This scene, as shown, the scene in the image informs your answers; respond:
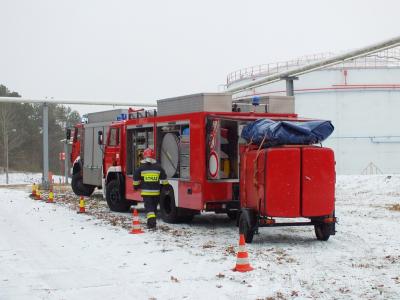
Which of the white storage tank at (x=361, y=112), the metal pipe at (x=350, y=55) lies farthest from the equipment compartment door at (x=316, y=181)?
the white storage tank at (x=361, y=112)

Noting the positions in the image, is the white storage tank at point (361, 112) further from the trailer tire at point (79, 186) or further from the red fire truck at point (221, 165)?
the red fire truck at point (221, 165)

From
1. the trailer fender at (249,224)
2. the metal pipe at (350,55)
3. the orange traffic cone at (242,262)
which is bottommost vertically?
the orange traffic cone at (242,262)

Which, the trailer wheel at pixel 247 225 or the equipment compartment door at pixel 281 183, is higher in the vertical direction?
the equipment compartment door at pixel 281 183

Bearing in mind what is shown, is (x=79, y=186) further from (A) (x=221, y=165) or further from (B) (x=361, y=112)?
(B) (x=361, y=112)

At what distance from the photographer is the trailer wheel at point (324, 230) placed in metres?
11.1

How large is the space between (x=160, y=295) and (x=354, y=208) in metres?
12.3

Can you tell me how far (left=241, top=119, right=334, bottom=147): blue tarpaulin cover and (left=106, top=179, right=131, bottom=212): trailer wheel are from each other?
6773 mm

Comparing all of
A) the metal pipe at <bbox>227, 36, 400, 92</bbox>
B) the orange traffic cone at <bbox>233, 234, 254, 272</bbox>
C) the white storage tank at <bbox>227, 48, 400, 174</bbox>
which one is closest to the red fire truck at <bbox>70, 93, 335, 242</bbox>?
the orange traffic cone at <bbox>233, 234, 254, 272</bbox>

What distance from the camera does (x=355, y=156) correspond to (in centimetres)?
3662

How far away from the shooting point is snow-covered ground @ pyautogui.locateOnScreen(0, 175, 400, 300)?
7258 mm

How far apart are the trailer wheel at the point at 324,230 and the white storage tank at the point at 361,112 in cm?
2603

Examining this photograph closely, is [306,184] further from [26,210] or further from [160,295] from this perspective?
[26,210]

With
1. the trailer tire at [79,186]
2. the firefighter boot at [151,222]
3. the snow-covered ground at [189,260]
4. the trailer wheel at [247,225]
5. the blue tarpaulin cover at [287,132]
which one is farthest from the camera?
the trailer tire at [79,186]

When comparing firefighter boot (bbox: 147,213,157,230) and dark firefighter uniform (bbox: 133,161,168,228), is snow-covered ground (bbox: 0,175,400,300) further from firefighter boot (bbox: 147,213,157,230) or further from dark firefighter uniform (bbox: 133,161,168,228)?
dark firefighter uniform (bbox: 133,161,168,228)
